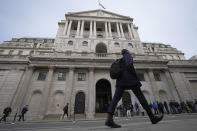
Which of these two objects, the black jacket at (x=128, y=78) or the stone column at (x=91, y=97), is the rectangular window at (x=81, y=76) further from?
the black jacket at (x=128, y=78)

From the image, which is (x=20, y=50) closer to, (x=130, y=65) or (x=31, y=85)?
(x=31, y=85)

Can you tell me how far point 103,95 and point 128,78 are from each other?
742 inches

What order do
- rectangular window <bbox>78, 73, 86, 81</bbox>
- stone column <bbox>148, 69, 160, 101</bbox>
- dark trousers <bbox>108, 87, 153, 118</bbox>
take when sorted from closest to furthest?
dark trousers <bbox>108, 87, 153, 118</bbox>
stone column <bbox>148, 69, 160, 101</bbox>
rectangular window <bbox>78, 73, 86, 81</bbox>

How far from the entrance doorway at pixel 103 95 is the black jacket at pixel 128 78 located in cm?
1733

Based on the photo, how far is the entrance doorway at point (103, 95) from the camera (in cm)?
1990

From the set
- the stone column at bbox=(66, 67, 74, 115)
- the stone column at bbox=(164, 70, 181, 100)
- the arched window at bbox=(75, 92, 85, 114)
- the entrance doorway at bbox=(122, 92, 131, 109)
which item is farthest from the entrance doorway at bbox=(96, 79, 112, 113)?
the stone column at bbox=(164, 70, 181, 100)

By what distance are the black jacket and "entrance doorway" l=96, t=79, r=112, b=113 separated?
1733cm

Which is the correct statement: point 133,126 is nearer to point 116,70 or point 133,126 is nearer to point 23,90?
point 116,70

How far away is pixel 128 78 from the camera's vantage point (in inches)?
124

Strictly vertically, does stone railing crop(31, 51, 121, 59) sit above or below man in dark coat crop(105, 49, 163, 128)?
above

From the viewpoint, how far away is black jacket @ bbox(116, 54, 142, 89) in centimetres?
309

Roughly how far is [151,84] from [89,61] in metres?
11.5

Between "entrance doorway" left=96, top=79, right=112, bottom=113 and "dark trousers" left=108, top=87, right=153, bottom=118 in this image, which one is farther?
"entrance doorway" left=96, top=79, right=112, bottom=113

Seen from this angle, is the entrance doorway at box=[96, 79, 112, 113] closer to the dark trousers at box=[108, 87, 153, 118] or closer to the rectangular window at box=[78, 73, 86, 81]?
the rectangular window at box=[78, 73, 86, 81]
